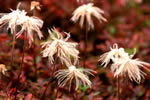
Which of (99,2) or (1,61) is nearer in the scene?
(1,61)

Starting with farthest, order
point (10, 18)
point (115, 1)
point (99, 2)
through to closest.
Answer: point (115, 1), point (99, 2), point (10, 18)

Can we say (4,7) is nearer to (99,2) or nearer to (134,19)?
(99,2)

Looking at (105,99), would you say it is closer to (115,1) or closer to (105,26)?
(105,26)

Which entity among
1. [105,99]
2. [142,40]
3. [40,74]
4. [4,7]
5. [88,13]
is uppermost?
[4,7]

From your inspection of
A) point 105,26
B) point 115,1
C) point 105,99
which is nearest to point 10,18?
point 105,99

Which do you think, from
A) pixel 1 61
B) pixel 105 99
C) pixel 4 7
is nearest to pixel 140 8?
pixel 4 7

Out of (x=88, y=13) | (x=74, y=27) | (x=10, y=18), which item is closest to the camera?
(x=10, y=18)

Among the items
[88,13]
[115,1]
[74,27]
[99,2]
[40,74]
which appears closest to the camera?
[88,13]

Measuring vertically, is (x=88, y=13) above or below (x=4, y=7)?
below

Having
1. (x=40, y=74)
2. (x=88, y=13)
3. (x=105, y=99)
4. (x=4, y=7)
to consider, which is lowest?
(x=105, y=99)
